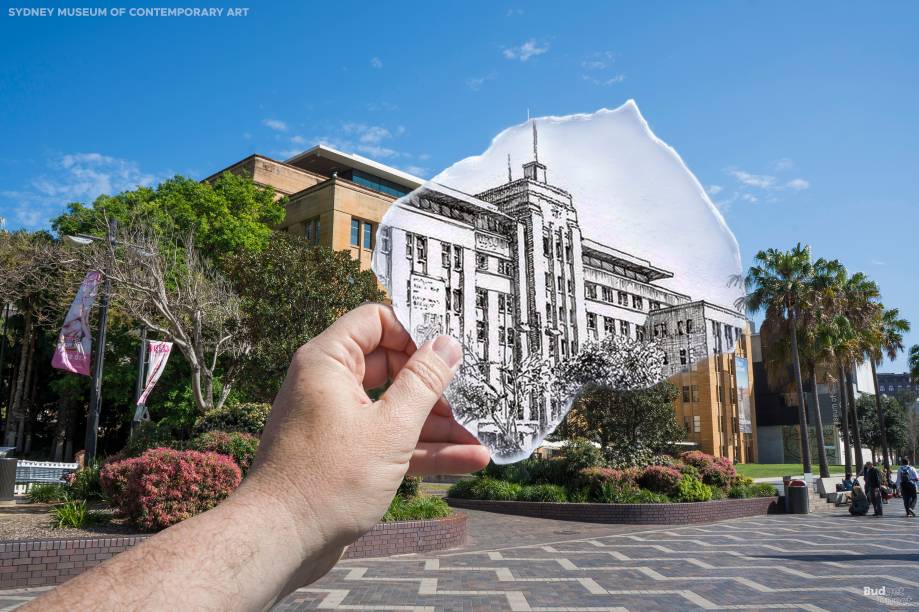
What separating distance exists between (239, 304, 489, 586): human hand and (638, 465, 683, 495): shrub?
62.8ft

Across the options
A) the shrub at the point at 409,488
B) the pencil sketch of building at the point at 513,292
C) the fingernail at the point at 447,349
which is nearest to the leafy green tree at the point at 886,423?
the shrub at the point at 409,488

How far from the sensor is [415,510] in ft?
44.9

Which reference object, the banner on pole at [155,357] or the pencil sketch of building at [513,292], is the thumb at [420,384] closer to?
the pencil sketch of building at [513,292]

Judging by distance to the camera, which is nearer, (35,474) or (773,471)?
(35,474)

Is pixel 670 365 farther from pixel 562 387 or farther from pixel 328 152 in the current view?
pixel 328 152

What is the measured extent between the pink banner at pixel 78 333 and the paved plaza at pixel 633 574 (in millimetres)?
9206

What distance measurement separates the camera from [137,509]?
10.5 meters

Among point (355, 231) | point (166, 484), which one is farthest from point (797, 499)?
point (355, 231)

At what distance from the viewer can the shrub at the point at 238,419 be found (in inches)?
619

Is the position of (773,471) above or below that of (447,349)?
below

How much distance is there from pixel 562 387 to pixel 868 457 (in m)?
96.3

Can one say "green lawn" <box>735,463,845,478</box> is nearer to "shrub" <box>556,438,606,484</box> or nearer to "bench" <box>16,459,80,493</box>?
"shrub" <box>556,438,606,484</box>

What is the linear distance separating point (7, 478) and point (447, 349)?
19733 mm

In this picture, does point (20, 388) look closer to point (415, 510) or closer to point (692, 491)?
point (415, 510)
